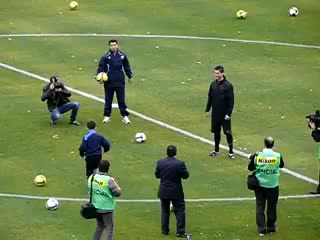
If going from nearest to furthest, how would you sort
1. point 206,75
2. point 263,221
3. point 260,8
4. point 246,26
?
1. point 263,221
2. point 206,75
3. point 246,26
4. point 260,8

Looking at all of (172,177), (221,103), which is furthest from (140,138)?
(172,177)

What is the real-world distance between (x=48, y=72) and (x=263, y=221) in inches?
548

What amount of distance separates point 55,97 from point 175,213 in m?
7.71

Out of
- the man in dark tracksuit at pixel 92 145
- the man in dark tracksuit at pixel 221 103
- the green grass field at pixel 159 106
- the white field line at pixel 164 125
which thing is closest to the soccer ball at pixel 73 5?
the green grass field at pixel 159 106

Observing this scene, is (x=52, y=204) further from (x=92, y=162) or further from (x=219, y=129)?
(x=219, y=129)

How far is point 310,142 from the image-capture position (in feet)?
88.7

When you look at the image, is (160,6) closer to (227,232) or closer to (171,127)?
(171,127)

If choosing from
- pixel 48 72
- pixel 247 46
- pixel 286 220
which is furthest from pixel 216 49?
pixel 286 220

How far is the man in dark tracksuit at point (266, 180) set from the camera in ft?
68.1

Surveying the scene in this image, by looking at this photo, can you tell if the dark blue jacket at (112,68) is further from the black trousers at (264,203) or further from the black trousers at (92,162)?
the black trousers at (264,203)

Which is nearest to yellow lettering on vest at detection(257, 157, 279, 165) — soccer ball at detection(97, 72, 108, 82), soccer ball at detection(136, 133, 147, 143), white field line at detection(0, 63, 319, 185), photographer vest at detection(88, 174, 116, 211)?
photographer vest at detection(88, 174, 116, 211)

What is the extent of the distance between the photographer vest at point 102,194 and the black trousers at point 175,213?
4.62 feet

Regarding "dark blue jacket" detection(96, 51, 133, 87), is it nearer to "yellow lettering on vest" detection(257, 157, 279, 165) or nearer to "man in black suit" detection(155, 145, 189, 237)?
"man in black suit" detection(155, 145, 189, 237)

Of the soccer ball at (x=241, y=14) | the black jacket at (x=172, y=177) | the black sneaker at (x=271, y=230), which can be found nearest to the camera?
the black jacket at (x=172, y=177)
